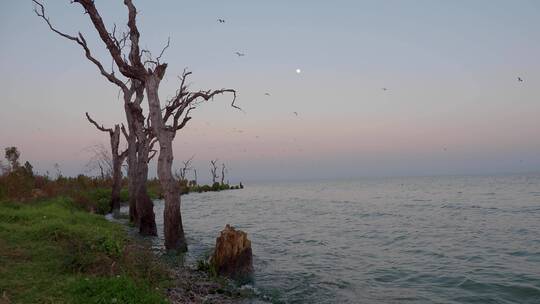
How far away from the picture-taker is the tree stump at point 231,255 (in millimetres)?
12953

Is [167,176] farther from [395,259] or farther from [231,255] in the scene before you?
[395,259]

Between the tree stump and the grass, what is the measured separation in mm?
2330

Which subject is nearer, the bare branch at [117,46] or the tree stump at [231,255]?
the tree stump at [231,255]

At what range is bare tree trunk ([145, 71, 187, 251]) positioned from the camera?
51.0 feet

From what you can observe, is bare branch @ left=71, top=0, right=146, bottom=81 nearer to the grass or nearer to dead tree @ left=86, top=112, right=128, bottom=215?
the grass

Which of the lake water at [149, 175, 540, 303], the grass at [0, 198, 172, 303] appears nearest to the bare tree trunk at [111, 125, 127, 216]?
the lake water at [149, 175, 540, 303]

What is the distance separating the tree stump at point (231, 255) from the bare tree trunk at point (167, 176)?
2997 millimetres

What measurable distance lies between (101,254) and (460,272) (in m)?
11.9

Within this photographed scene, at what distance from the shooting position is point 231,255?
13008mm

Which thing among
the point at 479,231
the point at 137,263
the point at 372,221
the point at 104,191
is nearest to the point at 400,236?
the point at 479,231

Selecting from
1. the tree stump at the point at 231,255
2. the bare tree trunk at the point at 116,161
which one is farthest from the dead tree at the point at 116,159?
the tree stump at the point at 231,255

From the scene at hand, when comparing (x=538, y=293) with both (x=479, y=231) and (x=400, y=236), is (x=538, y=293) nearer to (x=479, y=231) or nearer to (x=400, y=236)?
(x=400, y=236)

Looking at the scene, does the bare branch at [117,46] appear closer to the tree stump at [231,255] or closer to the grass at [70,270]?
the grass at [70,270]

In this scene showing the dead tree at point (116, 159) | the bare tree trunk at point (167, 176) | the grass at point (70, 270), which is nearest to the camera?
the grass at point (70, 270)
